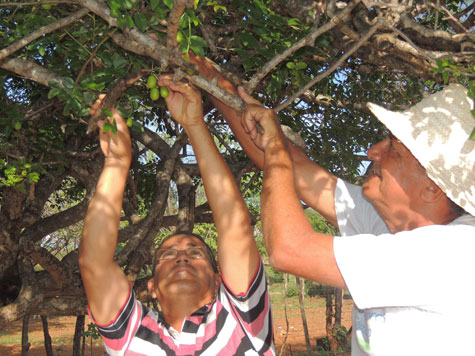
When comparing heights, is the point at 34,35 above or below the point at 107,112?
above

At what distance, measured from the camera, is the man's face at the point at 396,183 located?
2203 mm

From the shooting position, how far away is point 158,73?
9.11 feet

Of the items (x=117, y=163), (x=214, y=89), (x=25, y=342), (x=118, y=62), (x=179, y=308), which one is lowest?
(x=25, y=342)

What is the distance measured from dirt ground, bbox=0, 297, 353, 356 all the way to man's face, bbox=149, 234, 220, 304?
515 inches

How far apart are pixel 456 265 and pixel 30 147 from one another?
4.24 metres

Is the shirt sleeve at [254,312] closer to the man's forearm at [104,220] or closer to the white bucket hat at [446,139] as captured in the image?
the man's forearm at [104,220]

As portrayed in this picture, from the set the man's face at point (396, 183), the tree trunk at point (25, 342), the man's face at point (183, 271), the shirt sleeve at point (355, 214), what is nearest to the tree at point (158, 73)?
the man's face at point (396, 183)

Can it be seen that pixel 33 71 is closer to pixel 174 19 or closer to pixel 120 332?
pixel 174 19

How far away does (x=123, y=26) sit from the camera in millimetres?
2195

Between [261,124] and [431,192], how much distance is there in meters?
0.79

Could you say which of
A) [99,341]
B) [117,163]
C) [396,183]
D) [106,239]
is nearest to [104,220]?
[106,239]

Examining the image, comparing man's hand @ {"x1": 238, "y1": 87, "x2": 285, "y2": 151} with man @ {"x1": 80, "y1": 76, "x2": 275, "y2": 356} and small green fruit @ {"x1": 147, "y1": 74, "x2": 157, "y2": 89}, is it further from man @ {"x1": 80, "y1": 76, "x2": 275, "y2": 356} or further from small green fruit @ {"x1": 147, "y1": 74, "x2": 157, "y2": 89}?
small green fruit @ {"x1": 147, "y1": 74, "x2": 157, "y2": 89}

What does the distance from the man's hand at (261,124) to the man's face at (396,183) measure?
1.48 ft

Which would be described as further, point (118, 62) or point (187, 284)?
point (187, 284)
